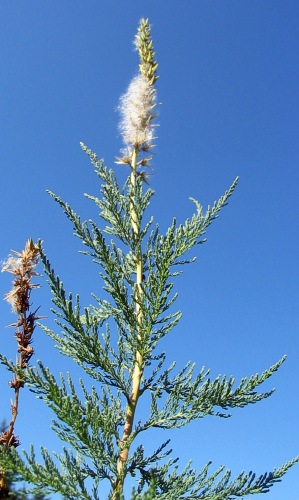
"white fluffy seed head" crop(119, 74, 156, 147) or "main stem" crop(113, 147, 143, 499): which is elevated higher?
"white fluffy seed head" crop(119, 74, 156, 147)

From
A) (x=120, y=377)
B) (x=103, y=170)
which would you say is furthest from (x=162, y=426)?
(x=103, y=170)

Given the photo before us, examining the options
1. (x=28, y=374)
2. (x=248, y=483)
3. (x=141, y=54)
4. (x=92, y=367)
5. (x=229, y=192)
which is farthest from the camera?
(x=141, y=54)

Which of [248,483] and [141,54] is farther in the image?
[141,54]

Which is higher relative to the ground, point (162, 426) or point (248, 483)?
point (162, 426)

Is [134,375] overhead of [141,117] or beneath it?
beneath

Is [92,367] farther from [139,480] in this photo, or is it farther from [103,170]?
[103,170]

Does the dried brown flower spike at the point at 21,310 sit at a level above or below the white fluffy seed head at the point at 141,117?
below

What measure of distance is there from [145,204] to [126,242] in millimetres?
680

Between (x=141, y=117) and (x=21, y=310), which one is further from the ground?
(x=141, y=117)

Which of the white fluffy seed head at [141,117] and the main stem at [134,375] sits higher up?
the white fluffy seed head at [141,117]

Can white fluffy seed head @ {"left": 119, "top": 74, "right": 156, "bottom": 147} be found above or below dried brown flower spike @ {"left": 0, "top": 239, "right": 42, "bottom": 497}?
above

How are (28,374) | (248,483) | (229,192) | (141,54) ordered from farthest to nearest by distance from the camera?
1. (141,54)
2. (229,192)
3. (248,483)
4. (28,374)

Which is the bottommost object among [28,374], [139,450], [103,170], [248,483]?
[248,483]

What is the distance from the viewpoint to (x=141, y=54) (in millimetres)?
8062
